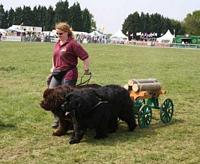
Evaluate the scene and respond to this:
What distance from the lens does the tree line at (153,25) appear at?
132 metres

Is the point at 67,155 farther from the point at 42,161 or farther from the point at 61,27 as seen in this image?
the point at 61,27

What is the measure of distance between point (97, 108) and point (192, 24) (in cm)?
13408

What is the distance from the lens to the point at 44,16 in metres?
122

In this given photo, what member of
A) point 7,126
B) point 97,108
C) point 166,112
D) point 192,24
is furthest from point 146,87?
point 192,24

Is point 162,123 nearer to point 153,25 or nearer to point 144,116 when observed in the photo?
point 144,116

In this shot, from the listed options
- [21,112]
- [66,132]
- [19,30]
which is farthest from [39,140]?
[19,30]

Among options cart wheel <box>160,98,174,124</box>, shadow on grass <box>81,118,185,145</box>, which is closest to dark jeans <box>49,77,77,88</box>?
shadow on grass <box>81,118,185,145</box>

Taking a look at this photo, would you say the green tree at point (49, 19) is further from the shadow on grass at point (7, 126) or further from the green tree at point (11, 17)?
the shadow on grass at point (7, 126)

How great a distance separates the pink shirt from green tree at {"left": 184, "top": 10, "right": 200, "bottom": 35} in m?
129

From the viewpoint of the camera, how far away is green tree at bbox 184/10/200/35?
135625 millimetres

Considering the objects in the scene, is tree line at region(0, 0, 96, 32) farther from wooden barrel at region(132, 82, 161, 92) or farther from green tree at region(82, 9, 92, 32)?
wooden barrel at region(132, 82, 161, 92)

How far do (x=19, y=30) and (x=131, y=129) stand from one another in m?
86.5

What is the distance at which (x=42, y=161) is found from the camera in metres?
6.75

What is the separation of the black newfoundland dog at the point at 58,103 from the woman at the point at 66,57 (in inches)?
19.7
